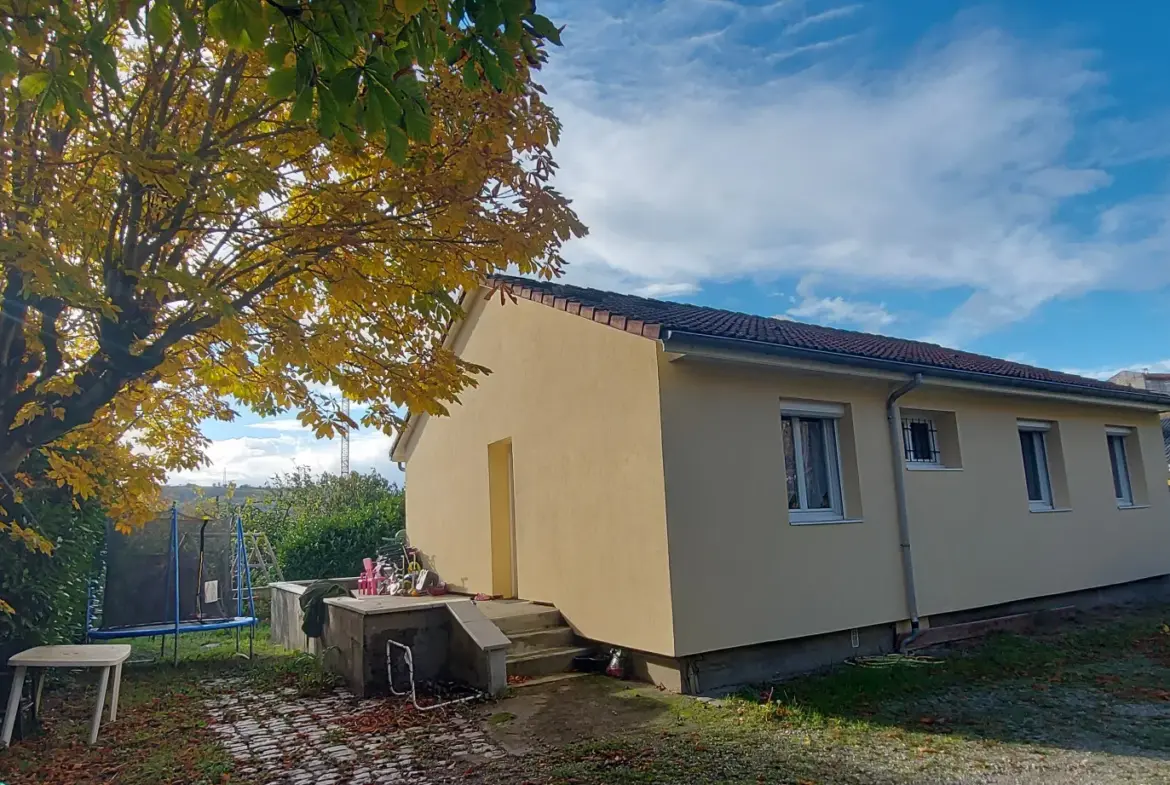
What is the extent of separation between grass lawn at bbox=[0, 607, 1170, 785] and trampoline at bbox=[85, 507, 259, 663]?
6.10 feet

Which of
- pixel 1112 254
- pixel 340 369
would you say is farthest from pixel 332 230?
pixel 1112 254

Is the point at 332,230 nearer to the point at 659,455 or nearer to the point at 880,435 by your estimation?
the point at 659,455

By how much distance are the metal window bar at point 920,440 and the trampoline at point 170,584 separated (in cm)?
1032

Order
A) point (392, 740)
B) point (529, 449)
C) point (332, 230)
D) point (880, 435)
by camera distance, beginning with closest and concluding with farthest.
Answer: point (332, 230) → point (392, 740) → point (880, 435) → point (529, 449)

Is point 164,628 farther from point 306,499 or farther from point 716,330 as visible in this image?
point 306,499

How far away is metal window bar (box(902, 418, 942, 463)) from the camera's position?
10.5 metres

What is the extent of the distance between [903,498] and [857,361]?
213 cm

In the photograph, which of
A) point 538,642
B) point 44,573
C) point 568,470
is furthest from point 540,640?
point 44,573

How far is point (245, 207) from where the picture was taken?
4398mm

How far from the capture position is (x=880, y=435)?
981cm

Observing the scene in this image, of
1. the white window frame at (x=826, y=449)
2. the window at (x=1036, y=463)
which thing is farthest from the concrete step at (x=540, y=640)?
the window at (x=1036, y=463)

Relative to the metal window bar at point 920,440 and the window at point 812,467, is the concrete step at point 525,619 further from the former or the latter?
the metal window bar at point 920,440

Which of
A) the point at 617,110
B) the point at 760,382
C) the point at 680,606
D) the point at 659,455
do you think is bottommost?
the point at 680,606

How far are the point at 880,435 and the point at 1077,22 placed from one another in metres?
6.16
